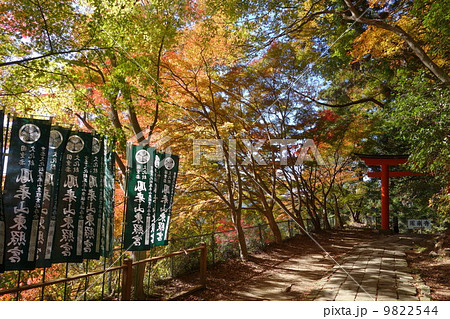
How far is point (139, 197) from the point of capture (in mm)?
6273

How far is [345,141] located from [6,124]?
16471 mm

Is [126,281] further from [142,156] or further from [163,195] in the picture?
[142,156]

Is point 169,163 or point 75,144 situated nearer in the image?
point 75,144

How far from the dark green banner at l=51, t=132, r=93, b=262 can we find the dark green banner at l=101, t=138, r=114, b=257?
0.39 meters

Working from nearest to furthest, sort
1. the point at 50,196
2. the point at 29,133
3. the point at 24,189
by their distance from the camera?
the point at 24,189, the point at 29,133, the point at 50,196

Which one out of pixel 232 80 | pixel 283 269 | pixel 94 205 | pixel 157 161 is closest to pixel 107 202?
pixel 94 205

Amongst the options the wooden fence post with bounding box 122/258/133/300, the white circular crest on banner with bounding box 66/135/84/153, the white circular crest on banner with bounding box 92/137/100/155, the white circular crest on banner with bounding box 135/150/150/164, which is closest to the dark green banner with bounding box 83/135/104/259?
the white circular crest on banner with bounding box 92/137/100/155

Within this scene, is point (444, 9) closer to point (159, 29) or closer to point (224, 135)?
point (159, 29)

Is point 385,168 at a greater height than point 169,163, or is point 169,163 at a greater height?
point 385,168

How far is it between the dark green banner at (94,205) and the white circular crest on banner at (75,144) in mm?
252

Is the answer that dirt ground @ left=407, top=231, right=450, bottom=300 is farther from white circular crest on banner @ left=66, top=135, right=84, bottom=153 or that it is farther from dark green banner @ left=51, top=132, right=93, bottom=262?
white circular crest on banner @ left=66, top=135, right=84, bottom=153

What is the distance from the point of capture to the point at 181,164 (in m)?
11.3

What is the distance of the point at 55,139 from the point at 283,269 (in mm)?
7383

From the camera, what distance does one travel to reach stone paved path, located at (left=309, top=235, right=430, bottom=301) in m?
5.84
